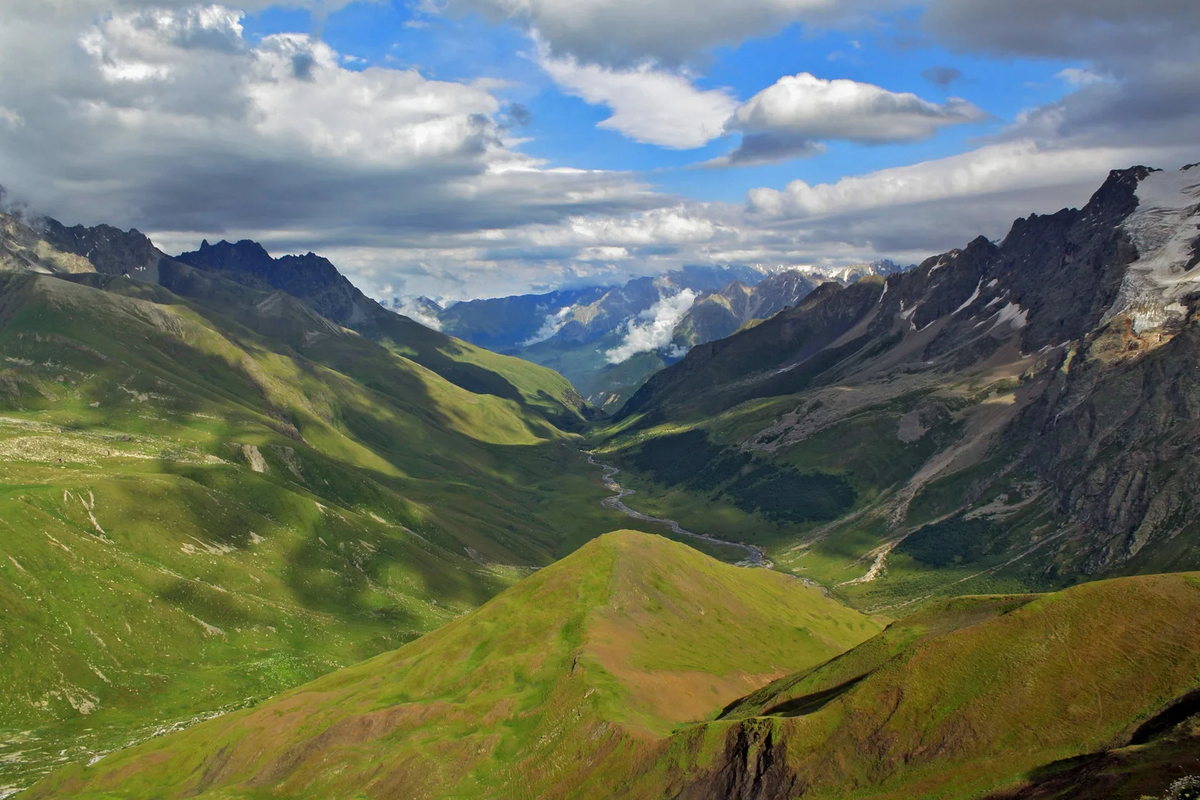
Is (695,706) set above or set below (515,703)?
below

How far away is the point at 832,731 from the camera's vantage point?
3157 inches

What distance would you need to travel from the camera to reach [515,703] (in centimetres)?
11662

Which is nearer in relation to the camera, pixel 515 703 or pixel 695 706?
pixel 515 703

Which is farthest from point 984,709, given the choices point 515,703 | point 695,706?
point 515,703

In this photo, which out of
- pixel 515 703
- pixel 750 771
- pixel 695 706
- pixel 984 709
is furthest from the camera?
pixel 695 706

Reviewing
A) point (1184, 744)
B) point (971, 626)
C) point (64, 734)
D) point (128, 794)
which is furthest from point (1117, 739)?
point (64, 734)

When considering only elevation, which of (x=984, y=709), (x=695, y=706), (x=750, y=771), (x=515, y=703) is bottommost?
(x=695, y=706)

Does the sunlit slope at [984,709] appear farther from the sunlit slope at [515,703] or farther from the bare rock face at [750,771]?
the sunlit slope at [515,703]

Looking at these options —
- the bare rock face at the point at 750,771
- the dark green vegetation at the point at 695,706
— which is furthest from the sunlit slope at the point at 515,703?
the bare rock face at the point at 750,771

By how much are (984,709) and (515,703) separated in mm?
→ 65213

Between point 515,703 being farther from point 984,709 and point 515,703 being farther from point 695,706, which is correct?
point 984,709

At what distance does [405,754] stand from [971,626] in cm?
7365

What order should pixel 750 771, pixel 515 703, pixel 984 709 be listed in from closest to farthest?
1. pixel 984 709
2. pixel 750 771
3. pixel 515 703

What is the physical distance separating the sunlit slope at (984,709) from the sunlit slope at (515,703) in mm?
17643
